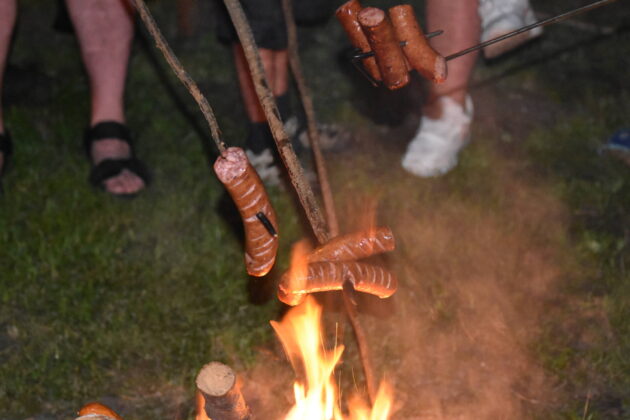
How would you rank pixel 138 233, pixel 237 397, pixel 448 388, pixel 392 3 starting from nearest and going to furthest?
pixel 237 397, pixel 448 388, pixel 138 233, pixel 392 3

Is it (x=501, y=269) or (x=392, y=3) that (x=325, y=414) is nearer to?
(x=501, y=269)

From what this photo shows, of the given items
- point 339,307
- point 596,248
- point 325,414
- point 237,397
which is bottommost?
point 596,248

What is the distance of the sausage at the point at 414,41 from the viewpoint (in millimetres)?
2514

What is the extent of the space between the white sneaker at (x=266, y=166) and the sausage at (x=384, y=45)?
155 cm

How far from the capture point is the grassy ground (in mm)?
2902

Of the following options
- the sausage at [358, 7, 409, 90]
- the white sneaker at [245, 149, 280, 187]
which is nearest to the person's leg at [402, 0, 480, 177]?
the white sneaker at [245, 149, 280, 187]

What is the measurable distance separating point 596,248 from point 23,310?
2.90 meters

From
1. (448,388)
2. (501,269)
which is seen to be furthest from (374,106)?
(448,388)

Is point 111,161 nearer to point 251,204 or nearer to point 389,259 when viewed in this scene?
point 389,259

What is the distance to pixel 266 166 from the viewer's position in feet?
13.0

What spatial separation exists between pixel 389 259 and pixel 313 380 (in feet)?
3.90

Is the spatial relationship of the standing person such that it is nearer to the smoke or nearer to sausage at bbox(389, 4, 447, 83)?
the smoke

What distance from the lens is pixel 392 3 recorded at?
17.3ft

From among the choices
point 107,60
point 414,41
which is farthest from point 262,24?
point 414,41
